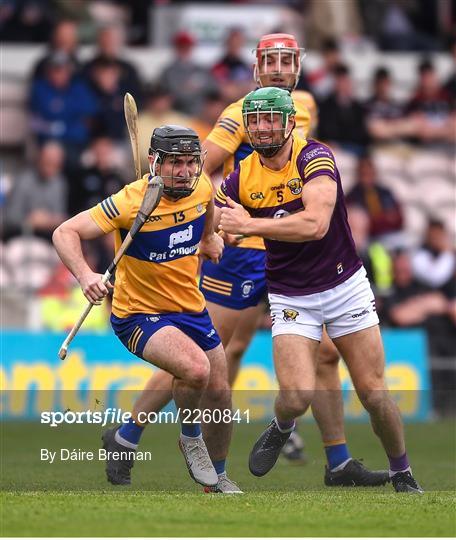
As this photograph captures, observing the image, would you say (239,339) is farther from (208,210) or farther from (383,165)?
(383,165)

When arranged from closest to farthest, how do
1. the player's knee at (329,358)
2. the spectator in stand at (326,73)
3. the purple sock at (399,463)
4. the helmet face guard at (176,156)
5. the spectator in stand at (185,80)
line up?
the helmet face guard at (176,156) → the purple sock at (399,463) → the player's knee at (329,358) → the spectator in stand at (185,80) → the spectator in stand at (326,73)

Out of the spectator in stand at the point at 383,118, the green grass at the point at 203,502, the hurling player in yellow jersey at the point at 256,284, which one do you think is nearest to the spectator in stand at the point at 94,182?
the spectator in stand at the point at 383,118

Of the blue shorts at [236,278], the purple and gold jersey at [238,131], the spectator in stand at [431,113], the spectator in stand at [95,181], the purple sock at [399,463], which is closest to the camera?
the purple sock at [399,463]

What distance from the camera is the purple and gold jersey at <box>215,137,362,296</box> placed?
8633mm

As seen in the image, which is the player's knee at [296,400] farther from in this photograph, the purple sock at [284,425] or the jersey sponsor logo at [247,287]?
the jersey sponsor logo at [247,287]

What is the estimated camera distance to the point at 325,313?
8.66 m

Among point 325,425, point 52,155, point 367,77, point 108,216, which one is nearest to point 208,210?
point 108,216

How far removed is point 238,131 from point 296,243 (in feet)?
4.91

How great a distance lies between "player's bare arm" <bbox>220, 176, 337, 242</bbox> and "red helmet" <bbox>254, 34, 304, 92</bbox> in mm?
1635

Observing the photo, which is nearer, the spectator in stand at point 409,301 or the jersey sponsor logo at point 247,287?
the jersey sponsor logo at point 247,287

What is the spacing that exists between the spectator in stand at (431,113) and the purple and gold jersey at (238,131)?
29.7 feet

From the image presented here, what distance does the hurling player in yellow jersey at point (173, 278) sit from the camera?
331 inches

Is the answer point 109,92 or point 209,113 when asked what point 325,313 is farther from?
point 109,92

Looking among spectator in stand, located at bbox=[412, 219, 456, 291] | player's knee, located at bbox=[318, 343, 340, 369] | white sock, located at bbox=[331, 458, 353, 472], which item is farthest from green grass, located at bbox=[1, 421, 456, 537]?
spectator in stand, located at bbox=[412, 219, 456, 291]
